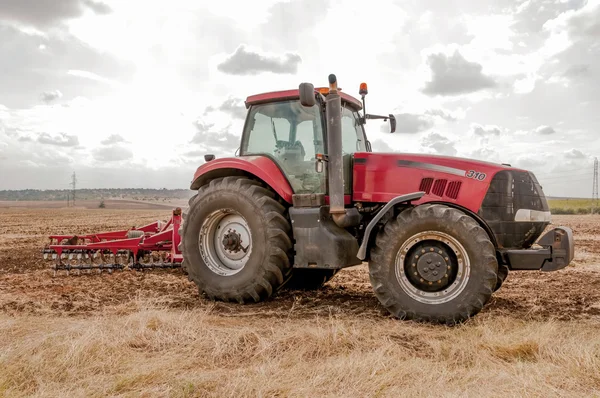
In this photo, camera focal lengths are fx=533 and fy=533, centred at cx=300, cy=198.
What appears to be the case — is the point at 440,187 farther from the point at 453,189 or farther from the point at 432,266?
the point at 432,266

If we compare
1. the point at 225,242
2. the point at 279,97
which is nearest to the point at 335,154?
the point at 279,97

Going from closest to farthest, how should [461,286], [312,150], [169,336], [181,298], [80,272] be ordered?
[169,336], [461,286], [312,150], [181,298], [80,272]

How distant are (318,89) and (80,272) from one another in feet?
18.2

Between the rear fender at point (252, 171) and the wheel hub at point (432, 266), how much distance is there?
1.80m

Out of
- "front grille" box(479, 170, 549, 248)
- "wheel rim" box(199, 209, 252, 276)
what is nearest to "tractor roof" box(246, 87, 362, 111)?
"wheel rim" box(199, 209, 252, 276)

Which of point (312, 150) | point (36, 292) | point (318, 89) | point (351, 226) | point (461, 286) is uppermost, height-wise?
point (318, 89)

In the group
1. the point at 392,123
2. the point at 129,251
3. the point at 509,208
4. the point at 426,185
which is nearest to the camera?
the point at 509,208

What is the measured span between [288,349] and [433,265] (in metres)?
1.86

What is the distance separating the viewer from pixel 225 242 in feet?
22.2

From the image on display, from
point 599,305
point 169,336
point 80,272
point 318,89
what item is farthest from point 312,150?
point 80,272

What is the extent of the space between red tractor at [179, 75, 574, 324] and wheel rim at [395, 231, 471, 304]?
10 mm

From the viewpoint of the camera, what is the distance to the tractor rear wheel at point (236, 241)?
624cm

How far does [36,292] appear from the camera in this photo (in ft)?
24.4

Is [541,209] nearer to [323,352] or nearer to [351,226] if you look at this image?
[351,226]
